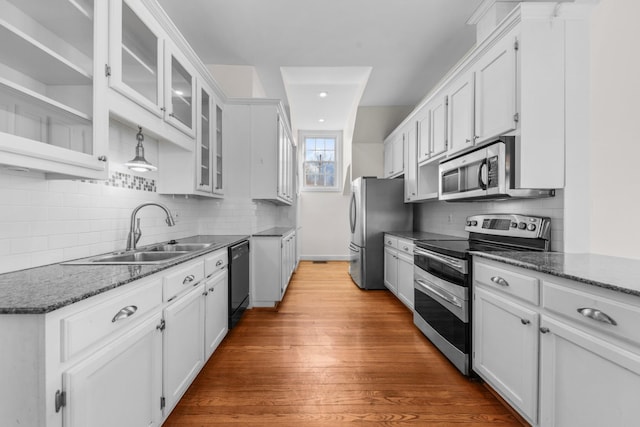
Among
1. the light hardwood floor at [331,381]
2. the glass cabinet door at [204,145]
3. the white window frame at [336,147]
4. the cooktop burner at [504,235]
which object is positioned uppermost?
the white window frame at [336,147]

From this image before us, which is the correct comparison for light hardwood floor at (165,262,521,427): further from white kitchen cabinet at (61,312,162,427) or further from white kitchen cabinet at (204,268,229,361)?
white kitchen cabinet at (61,312,162,427)

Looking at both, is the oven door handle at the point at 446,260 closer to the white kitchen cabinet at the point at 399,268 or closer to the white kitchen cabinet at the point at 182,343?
the white kitchen cabinet at the point at 399,268

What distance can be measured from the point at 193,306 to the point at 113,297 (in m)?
0.77

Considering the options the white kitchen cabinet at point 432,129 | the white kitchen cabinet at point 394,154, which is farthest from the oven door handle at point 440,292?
the white kitchen cabinet at point 394,154

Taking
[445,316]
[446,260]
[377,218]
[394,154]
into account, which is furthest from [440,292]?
[394,154]

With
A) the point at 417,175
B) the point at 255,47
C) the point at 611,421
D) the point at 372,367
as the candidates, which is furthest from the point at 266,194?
the point at 611,421

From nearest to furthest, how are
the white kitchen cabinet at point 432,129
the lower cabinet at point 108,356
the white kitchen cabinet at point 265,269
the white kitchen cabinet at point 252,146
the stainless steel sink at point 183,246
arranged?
the lower cabinet at point 108,356, the stainless steel sink at point 183,246, the white kitchen cabinet at point 432,129, the white kitchen cabinet at point 265,269, the white kitchen cabinet at point 252,146

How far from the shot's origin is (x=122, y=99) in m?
1.59

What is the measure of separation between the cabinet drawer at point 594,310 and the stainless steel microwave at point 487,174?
83 cm

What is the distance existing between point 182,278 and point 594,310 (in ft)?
6.46

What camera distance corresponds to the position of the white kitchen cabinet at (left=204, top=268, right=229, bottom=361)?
2.08 m

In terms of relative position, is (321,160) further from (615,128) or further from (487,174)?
(615,128)

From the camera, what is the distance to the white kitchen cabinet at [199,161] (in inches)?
101

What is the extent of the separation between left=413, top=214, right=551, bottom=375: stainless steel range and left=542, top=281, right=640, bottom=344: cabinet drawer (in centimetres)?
65
